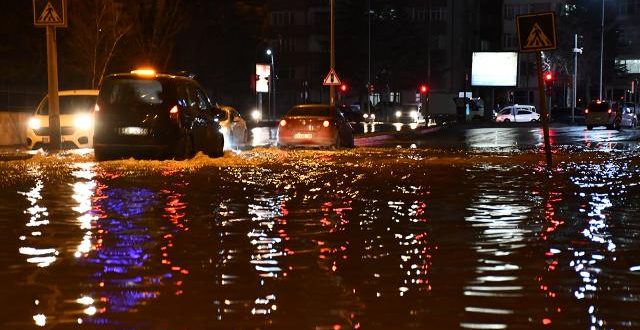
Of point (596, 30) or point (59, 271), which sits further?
point (596, 30)

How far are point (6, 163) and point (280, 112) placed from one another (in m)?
91.9

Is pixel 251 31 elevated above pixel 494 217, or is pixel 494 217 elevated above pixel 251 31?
pixel 251 31

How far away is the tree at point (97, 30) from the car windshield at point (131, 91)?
61.0 feet

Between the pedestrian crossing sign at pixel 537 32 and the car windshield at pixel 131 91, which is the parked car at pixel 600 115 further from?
the car windshield at pixel 131 91

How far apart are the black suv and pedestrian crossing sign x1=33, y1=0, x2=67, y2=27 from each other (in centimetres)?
371

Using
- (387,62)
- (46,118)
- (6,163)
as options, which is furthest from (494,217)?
(387,62)

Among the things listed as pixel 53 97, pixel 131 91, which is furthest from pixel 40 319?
pixel 53 97

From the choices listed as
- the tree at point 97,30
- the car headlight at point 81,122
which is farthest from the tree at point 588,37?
the car headlight at point 81,122

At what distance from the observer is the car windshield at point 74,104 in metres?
25.4

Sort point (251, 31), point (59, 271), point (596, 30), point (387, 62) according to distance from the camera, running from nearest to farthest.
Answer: point (59, 271) < point (251, 31) < point (387, 62) < point (596, 30)

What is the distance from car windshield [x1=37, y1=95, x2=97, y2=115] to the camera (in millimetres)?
25422

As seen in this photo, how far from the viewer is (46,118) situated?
2486cm

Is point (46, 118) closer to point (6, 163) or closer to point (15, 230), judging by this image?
point (6, 163)

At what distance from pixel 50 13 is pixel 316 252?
47.8 ft
